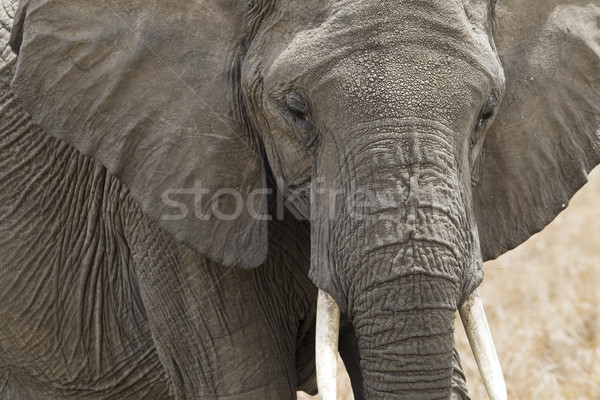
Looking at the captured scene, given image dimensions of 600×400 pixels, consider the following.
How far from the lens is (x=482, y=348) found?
3.47m

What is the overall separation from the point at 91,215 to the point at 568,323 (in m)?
3.05

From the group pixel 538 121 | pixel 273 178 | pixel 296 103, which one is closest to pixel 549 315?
pixel 538 121

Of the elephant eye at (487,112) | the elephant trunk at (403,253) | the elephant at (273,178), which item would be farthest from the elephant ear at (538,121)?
the elephant trunk at (403,253)

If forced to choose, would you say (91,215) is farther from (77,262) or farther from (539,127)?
(539,127)

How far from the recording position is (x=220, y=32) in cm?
363

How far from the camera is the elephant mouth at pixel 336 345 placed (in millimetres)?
3354

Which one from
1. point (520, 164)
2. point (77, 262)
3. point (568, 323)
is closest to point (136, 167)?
point (77, 262)

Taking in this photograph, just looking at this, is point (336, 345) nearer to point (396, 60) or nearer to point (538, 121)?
point (396, 60)

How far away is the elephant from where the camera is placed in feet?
10.7

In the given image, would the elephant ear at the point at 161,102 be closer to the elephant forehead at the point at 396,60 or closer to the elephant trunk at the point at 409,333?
the elephant forehead at the point at 396,60

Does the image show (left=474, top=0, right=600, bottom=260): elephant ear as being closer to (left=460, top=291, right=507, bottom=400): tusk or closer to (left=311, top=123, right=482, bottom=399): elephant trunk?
(left=460, top=291, right=507, bottom=400): tusk

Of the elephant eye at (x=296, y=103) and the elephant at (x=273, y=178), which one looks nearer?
the elephant at (x=273, y=178)

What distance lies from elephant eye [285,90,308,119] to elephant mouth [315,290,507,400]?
439 mm

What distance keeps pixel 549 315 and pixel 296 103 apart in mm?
3560
